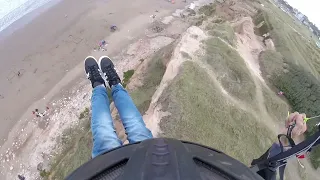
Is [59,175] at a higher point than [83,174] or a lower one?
lower

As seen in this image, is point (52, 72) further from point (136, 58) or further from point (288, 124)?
point (288, 124)

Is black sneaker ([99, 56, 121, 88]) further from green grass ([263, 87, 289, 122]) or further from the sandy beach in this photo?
the sandy beach

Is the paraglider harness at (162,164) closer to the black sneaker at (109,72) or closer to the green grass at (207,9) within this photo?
the black sneaker at (109,72)

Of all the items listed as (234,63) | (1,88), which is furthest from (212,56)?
(1,88)

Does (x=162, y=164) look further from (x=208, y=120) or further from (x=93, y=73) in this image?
(x=208, y=120)

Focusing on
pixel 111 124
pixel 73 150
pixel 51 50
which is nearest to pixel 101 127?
pixel 111 124

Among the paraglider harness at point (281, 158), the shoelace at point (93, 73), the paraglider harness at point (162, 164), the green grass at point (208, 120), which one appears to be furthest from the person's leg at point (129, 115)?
the green grass at point (208, 120)

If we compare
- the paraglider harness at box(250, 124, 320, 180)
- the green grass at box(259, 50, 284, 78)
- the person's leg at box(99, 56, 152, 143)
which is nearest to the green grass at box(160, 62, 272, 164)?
the person's leg at box(99, 56, 152, 143)
